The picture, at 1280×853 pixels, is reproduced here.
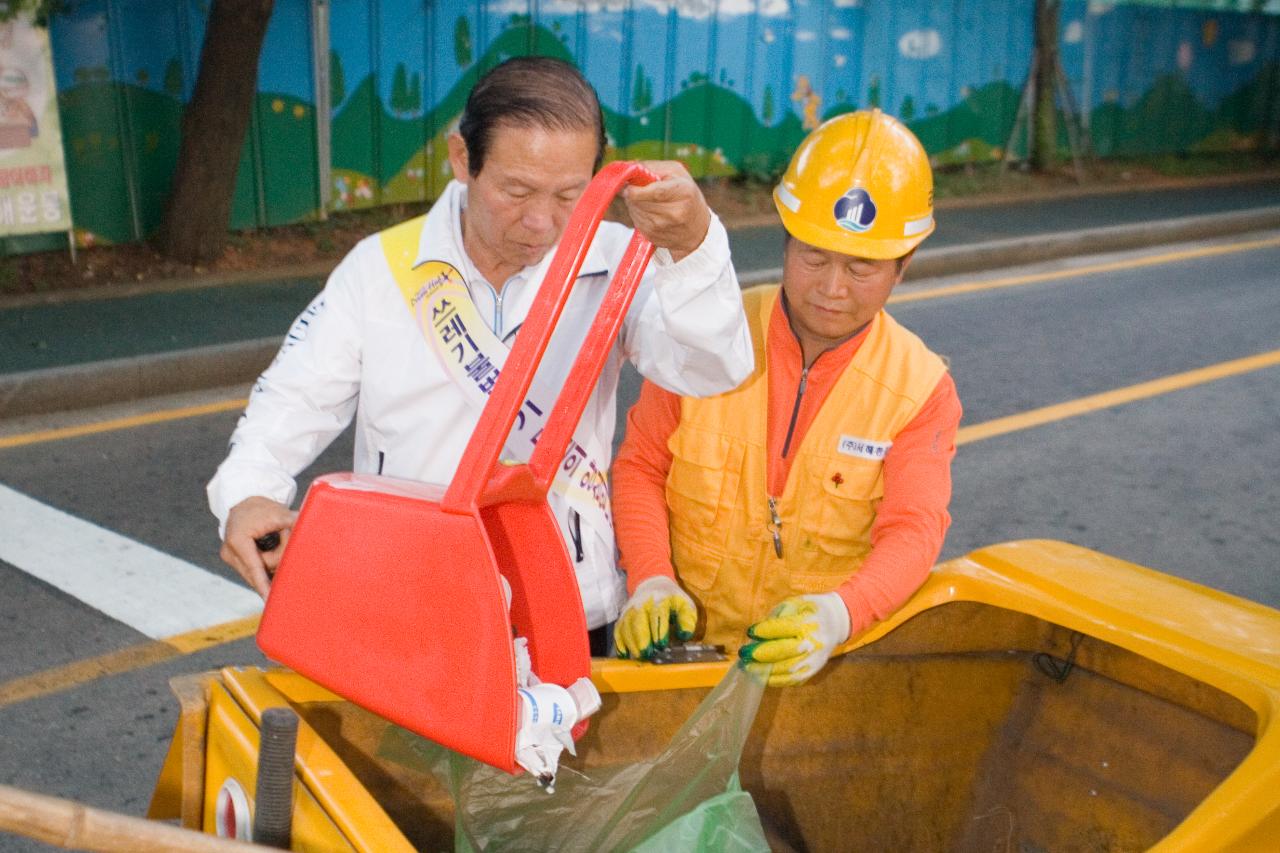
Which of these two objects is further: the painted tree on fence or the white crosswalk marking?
the painted tree on fence

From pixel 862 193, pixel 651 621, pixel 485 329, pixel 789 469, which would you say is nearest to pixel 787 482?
pixel 789 469

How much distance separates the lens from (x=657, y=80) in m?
12.6

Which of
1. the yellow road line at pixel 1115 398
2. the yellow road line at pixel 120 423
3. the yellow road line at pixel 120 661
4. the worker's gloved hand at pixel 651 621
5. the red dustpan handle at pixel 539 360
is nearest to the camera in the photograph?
the red dustpan handle at pixel 539 360

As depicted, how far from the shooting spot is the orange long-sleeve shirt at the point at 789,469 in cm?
254

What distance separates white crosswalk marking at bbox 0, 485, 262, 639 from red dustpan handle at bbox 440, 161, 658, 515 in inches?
111

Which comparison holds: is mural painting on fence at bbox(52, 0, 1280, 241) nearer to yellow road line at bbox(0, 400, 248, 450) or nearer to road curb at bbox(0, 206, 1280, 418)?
road curb at bbox(0, 206, 1280, 418)

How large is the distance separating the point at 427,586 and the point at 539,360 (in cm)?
32

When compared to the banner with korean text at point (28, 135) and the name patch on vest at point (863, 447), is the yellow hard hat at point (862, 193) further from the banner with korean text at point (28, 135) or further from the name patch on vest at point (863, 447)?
the banner with korean text at point (28, 135)

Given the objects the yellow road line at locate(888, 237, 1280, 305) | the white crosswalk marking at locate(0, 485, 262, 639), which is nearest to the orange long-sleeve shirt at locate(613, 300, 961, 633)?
the white crosswalk marking at locate(0, 485, 262, 639)

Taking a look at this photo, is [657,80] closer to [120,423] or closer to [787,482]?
[120,423]

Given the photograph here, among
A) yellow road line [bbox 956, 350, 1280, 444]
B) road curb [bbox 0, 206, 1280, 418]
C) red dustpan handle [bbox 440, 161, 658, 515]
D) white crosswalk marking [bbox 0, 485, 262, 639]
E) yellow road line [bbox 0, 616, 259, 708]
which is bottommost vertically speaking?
yellow road line [bbox 956, 350, 1280, 444]

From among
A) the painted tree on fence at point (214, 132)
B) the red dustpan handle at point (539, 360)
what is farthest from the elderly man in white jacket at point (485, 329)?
the painted tree on fence at point (214, 132)

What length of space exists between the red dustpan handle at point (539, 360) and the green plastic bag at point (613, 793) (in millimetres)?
455

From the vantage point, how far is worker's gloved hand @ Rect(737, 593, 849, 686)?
7.42 ft
